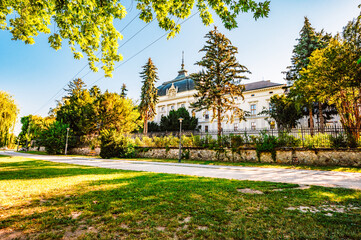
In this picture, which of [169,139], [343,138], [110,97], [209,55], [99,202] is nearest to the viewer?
[99,202]

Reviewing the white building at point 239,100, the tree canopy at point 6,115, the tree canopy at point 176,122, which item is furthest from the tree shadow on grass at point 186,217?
the tree canopy at point 176,122

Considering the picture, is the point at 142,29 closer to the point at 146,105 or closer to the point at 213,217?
the point at 213,217

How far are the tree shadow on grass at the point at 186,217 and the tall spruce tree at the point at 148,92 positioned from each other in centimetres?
3245

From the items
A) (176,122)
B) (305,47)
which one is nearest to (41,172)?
(305,47)

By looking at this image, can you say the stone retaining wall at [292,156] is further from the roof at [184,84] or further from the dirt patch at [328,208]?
the roof at [184,84]

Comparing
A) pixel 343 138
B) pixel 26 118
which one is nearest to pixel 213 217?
pixel 343 138

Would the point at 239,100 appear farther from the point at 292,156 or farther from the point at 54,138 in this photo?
the point at 54,138

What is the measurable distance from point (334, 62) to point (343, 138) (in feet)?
17.4

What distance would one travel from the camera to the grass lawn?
200cm

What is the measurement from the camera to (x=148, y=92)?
35.1 m

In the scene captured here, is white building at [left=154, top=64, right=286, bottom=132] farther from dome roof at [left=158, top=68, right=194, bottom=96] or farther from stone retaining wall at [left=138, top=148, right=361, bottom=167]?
stone retaining wall at [left=138, top=148, right=361, bottom=167]

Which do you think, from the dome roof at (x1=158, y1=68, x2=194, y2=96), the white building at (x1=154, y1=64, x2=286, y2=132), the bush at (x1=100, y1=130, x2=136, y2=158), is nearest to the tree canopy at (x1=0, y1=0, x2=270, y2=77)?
the bush at (x1=100, y1=130, x2=136, y2=158)

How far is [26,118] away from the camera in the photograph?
1806 inches

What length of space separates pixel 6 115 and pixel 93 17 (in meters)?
29.6
